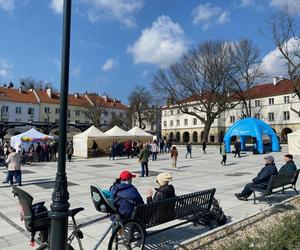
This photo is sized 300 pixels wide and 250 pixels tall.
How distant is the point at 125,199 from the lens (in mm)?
5918

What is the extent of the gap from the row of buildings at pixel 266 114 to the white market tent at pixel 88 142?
2571 centimetres

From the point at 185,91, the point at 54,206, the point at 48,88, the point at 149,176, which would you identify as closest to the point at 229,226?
the point at 54,206

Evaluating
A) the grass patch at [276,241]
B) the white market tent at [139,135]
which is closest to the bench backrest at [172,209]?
the grass patch at [276,241]

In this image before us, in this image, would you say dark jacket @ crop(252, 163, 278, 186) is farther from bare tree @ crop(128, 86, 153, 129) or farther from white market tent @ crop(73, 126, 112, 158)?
bare tree @ crop(128, 86, 153, 129)

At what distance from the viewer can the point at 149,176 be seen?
1712cm

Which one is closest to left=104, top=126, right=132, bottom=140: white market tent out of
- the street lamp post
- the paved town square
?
the paved town square

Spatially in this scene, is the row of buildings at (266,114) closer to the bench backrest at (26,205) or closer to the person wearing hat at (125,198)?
the person wearing hat at (125,198)

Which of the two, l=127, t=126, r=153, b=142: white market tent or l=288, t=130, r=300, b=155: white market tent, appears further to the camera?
l=127, t=126, r=153, b=142: white market tent

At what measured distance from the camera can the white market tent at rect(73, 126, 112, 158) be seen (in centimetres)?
3253

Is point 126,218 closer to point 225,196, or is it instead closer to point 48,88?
point 225,196

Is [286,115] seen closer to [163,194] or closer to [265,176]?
[265,176]

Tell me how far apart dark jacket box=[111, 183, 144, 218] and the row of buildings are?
52.4 metres

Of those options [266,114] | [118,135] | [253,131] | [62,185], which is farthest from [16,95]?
[62,185]

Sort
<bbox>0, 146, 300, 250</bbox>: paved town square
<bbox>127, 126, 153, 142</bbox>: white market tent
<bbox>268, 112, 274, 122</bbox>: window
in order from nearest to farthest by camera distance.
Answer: <bbox>0, 146, 300, 250</bbox>: paved town square → <bbox>127, 126, 153, 142</bbox>: white market tent → <bbox>268, 112, 274, 122</bbox>: window
